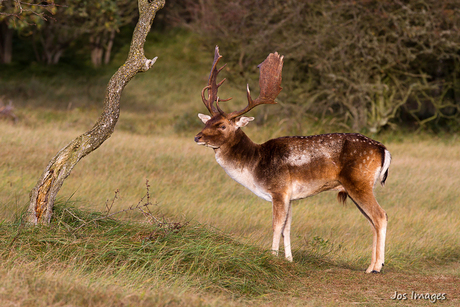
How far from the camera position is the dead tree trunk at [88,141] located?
631 cm

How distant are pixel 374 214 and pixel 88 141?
348cm

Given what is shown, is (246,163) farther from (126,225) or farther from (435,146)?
(435,146)

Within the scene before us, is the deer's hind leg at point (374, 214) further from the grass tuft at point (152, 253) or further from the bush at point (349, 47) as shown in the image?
the bush at point (349, 47)

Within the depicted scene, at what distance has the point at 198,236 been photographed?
21.0 feet

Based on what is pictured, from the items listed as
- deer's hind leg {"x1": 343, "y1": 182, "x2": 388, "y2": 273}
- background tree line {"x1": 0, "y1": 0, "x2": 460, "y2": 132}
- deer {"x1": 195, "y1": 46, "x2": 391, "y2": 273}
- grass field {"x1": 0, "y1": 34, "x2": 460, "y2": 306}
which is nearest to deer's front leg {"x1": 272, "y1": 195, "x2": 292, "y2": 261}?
deer {"x1": 195, "y1": 46, "x2": 391, "y2": 273}

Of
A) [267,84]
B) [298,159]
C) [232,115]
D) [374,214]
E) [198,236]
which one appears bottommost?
[198,236]

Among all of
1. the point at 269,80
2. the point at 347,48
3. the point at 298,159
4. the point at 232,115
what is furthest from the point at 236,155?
the point at 347,48

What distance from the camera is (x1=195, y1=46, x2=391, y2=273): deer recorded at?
6777 mm

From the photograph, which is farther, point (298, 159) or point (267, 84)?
point (267, 84)

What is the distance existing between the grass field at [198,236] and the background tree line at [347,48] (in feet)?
6.46

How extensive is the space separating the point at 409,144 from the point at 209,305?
13969mm

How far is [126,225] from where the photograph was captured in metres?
6.43

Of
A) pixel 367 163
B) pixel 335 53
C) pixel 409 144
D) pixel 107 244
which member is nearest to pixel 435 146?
pixel 409 144

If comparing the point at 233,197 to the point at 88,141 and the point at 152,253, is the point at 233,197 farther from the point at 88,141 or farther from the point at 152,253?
the point at 152,253
